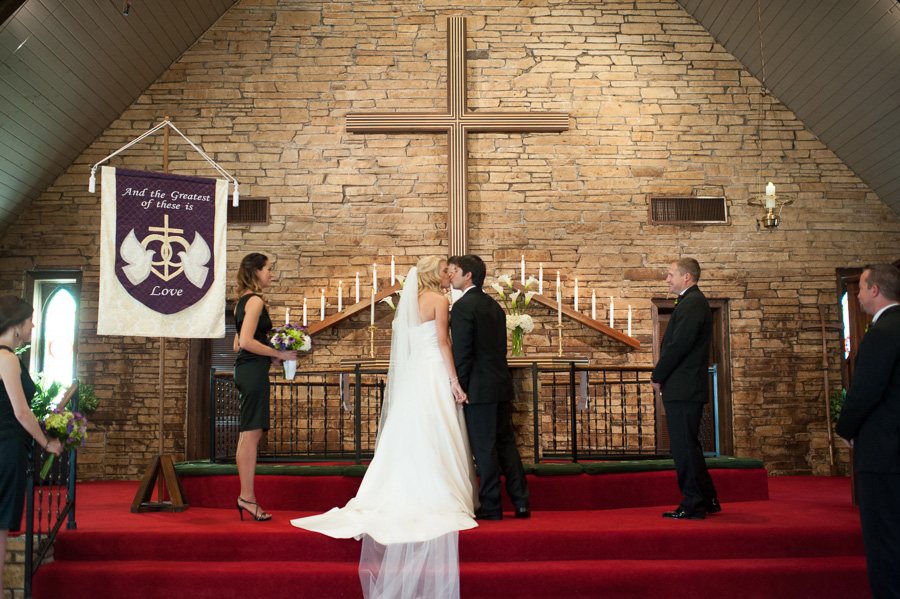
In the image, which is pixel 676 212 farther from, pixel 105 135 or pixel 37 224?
pixel 37 224

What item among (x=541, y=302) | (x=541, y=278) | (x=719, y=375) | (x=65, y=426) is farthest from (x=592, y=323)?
(x=65, y=426)

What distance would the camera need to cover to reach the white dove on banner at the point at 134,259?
5.15 metres

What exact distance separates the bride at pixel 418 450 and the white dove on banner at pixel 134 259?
190 cm

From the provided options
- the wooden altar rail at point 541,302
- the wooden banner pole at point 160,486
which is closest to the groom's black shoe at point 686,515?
the wooden altar rail at point 541,302

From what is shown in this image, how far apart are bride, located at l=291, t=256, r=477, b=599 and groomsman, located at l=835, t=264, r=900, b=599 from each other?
204 centimetres

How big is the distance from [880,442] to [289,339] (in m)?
3.30

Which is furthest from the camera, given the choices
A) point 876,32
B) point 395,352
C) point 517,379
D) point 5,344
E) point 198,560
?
point 876,32

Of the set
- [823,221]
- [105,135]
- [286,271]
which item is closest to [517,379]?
[286,271]

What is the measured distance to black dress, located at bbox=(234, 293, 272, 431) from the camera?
4566mm

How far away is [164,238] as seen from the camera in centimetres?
525

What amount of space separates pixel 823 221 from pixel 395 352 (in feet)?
20.6

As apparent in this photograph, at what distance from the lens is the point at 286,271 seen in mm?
8422

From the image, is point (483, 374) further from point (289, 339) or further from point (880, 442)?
point (880, 442)

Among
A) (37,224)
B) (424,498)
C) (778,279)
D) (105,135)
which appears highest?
(105,135)
